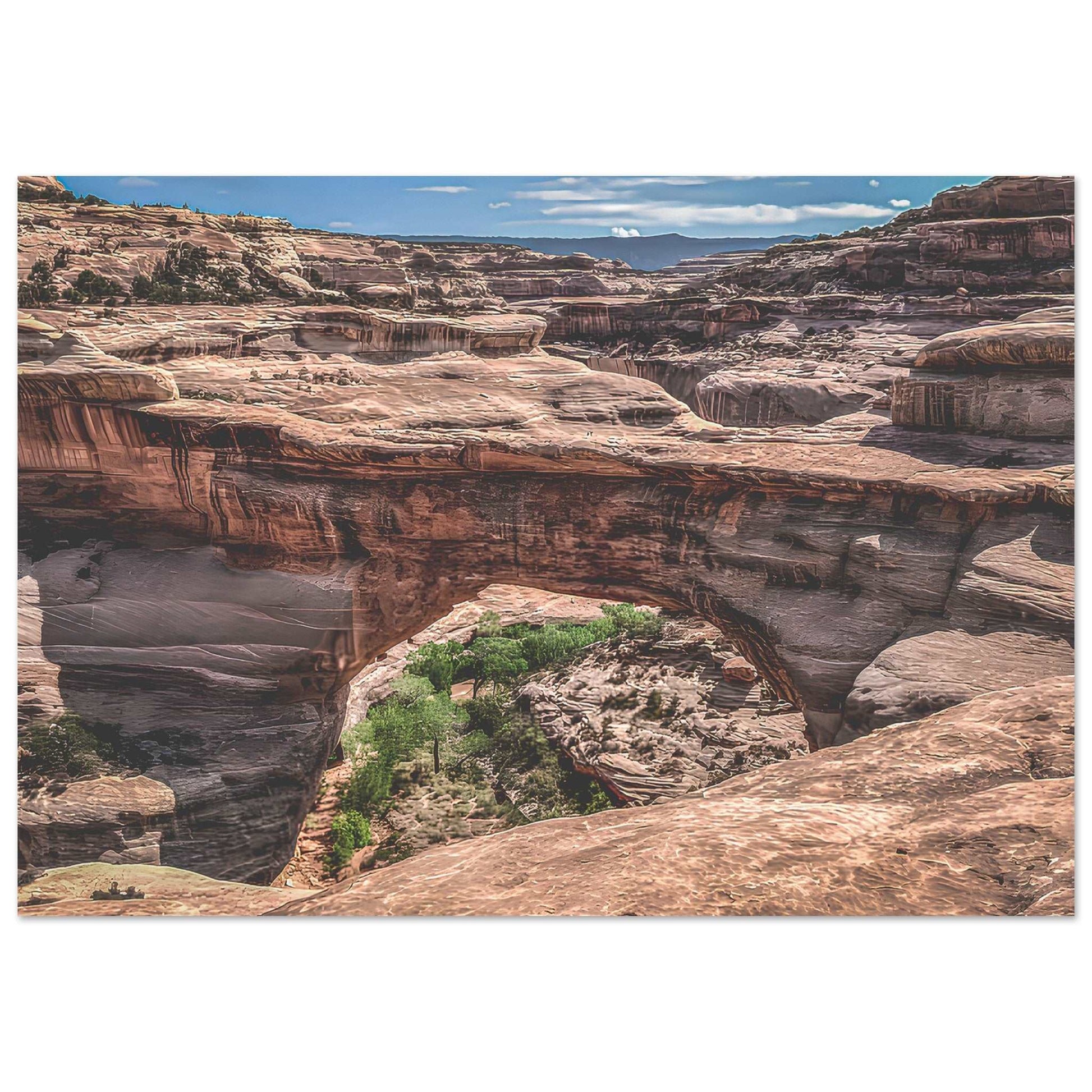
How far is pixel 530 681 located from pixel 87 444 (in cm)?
803

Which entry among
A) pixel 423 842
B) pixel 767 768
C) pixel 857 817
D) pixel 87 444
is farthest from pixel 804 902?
pixel 87 444

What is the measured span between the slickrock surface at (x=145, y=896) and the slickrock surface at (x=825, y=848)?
72cm

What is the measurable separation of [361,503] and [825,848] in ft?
19.8

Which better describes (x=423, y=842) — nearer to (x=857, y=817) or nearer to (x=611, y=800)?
(x=611, y=800)

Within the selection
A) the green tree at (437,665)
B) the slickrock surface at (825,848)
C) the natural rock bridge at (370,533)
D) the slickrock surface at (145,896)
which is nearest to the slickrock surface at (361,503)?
the natural rock bridge at (370,533)

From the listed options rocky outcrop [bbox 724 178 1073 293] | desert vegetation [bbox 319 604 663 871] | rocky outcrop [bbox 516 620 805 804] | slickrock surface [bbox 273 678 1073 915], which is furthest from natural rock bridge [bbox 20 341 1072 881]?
rocky outcrop [bbox 516 620 805 804]

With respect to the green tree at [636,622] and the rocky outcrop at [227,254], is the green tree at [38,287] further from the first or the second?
the green tree at [636,622]

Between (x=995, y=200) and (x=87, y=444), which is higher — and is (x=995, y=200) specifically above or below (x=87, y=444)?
above

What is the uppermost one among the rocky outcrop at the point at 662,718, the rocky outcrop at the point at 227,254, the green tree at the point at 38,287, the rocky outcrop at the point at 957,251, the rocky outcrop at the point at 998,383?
the rocky outcrop at the point at 957,251

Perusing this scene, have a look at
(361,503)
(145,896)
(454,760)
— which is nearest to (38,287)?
(361,503)

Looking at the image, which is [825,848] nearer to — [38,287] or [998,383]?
[998,383]

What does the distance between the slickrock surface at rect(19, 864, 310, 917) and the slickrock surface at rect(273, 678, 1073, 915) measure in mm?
717

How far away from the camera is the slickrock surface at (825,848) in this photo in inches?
191

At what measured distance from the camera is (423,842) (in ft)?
32.0
